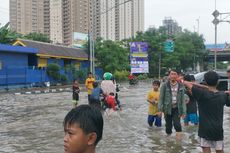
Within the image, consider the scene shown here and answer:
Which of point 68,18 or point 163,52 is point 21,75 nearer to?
point 68,18

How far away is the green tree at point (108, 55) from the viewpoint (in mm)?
53844

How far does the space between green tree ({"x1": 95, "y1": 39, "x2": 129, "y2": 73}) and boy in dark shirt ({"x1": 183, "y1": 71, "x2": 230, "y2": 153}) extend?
47493 millimetres

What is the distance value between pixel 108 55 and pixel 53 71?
1267 cm

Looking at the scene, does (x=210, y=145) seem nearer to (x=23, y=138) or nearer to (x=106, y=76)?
(x=23, y=138)

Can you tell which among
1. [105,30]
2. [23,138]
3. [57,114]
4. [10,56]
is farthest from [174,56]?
[23,138]

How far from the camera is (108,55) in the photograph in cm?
5372

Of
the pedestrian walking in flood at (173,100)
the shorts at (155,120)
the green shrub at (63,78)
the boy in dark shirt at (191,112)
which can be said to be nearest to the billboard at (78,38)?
the green shrub at (63,78)

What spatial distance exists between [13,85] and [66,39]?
42620mm

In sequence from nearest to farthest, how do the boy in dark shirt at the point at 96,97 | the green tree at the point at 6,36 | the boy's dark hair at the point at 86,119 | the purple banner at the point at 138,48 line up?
the boy's dark hair at the point at 86,119, the boy in dark shirt at the point at 96,97, the green tree at the point at 6,36, the purple banner at the point at 138,48

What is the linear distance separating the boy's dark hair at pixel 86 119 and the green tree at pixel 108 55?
2001 inches

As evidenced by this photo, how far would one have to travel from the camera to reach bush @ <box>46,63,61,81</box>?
1652 inches

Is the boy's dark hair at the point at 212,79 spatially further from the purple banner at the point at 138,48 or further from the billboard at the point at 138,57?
the purple banner at the point at 138,48

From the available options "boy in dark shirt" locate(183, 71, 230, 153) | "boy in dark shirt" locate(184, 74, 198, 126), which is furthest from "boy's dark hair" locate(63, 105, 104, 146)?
"boy in dark shirt" locate(184, 74, 198, 126)

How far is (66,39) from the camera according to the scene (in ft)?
260
